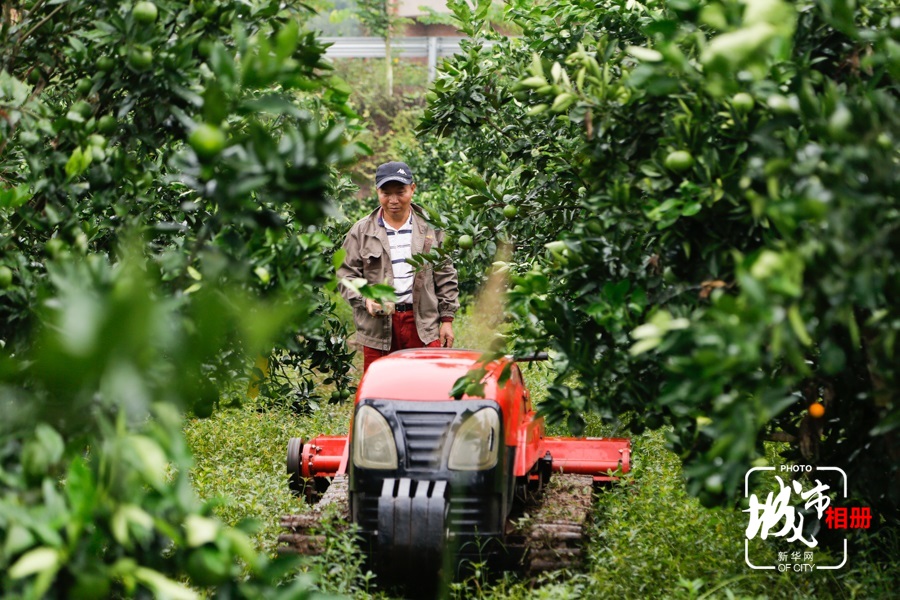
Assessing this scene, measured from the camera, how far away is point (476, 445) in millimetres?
4184

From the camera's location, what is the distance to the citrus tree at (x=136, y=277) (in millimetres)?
→ 1879

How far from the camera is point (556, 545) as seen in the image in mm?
4277

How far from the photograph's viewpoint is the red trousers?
603 centimetres

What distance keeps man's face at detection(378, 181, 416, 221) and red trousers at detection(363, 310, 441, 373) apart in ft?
1.91

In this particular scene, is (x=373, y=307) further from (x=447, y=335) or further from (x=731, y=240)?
(x=731, y=240)

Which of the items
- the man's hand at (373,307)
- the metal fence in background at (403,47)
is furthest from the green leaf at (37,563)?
the metal fence in background at (403,47)

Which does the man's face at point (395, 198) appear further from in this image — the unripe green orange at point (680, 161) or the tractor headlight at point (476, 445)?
the unripe green orange at point (680, 161)

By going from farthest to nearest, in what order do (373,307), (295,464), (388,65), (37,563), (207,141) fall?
1. (388,65)
2. (373,307)
3. (295,464)
4. (207,141)
5. (37,563)

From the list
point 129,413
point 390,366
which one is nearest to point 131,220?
point 129,413

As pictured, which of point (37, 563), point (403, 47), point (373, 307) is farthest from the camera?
point (403, 47)

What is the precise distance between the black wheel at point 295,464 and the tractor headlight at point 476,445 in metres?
1.31

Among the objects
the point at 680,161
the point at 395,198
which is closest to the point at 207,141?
the point at 680,161

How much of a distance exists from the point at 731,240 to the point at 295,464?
9.53 feet

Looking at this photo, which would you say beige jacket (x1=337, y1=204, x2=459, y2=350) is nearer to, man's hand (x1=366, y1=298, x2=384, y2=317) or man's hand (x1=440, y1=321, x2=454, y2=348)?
man's hand (x1=440, y1=321, x2=454, y2=348)
